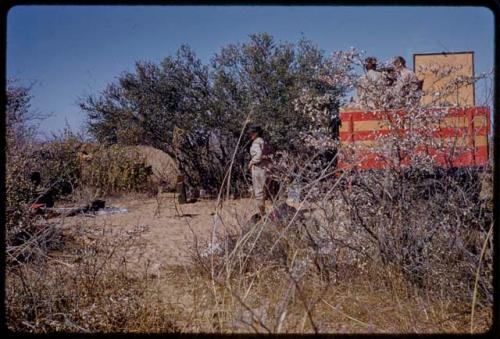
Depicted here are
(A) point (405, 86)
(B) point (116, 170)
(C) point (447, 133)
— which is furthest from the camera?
(B) point (116, 170)

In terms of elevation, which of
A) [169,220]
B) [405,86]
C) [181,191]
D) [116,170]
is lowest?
[169,220]

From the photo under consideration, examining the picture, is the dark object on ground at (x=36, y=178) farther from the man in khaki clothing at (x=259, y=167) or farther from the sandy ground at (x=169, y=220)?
the man in khaki clothing at (x=259, y=167)

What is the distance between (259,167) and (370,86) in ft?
5.86

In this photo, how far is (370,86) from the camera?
207 inches

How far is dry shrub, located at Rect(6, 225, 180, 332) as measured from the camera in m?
4.11

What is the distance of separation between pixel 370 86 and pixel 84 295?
3.22 m

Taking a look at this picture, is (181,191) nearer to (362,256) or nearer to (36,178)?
(36,178)

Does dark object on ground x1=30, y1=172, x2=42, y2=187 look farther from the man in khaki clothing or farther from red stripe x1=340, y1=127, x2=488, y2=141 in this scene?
red stripe x1=340, y1=127, x2=488, y2=141

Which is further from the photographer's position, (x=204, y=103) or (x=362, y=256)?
(x=204, y=103)

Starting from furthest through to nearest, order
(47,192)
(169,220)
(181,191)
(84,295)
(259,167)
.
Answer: (181,191), (169,220), (47,192), (259,167), (84,295)

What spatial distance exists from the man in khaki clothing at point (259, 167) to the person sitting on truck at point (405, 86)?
4.90ft

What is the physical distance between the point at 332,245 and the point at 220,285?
1250mm

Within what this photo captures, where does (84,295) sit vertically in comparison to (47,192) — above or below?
below

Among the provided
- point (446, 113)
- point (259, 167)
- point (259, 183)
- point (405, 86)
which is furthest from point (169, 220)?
point (446, 113)
